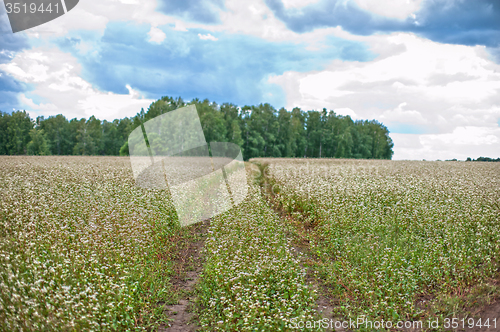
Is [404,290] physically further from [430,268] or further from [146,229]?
[146,229]

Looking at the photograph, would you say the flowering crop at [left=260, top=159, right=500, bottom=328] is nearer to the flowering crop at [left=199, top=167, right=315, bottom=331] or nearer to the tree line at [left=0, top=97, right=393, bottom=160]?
the flowering crop at [left=199, top=167, right=315, bottom=331]

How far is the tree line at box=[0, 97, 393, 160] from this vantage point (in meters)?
85.5

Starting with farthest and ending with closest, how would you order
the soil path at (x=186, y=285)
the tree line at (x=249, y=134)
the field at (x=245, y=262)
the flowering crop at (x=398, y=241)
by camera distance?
the tree line at (x=249, y=134) → the flowering crop at (x=398, y=241) → the soil path at (x=186, y=285) → the field at (x=245, y=262)

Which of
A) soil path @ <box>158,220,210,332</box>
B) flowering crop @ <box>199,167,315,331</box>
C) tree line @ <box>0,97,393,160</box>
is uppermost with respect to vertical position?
tree line @ <box>0,97,393,160</box>

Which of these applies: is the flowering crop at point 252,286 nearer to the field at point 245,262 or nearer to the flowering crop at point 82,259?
the field at point 245,262

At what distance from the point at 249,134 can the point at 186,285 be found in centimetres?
8216

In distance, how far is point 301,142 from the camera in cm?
9588

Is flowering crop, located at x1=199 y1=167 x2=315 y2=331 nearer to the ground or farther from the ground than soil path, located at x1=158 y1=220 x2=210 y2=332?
farther from the ground

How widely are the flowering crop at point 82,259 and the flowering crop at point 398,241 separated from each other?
454cm

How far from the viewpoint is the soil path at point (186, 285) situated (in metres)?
6.53

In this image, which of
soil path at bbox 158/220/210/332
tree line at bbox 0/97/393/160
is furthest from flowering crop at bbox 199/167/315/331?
tree line at bbox 0/97/393/160

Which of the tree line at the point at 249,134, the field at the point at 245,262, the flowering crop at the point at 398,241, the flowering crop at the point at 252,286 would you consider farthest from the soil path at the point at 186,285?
the tree line at the point at 249,134

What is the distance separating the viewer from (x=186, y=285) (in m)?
8.27

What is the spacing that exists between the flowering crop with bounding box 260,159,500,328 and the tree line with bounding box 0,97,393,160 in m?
65.7
